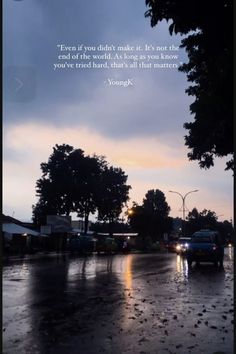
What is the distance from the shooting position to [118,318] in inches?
445

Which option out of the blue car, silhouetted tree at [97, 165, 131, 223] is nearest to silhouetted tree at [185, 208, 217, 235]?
silhouetted tree at [97, 165, 131, 223]

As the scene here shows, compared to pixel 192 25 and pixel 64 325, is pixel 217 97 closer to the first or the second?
pixel 192 25

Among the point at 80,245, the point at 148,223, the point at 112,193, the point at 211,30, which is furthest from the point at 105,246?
the point at 211,30

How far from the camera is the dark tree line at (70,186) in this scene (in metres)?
79.6

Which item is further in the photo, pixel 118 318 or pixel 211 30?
pixel 118 318

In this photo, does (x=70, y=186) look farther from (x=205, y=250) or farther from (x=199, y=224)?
(x=199, y=224)

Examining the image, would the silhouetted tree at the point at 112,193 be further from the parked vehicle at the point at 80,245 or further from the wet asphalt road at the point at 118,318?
the wet asphalt road at the point at 118,318

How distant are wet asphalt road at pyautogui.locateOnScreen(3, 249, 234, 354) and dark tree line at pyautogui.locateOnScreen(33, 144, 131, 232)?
6037 centimetres

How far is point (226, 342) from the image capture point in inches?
343

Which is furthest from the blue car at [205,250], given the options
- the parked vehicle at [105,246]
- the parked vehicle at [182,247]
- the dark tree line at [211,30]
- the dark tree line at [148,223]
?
the dark tree line at [148,223]

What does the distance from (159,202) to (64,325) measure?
509 feet

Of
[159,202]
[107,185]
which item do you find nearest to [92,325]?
[107,185]

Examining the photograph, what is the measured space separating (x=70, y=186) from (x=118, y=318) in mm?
68003

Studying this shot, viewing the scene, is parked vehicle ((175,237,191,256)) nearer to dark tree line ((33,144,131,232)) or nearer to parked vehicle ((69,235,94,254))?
parked vehicle ((69,235,94,254))
